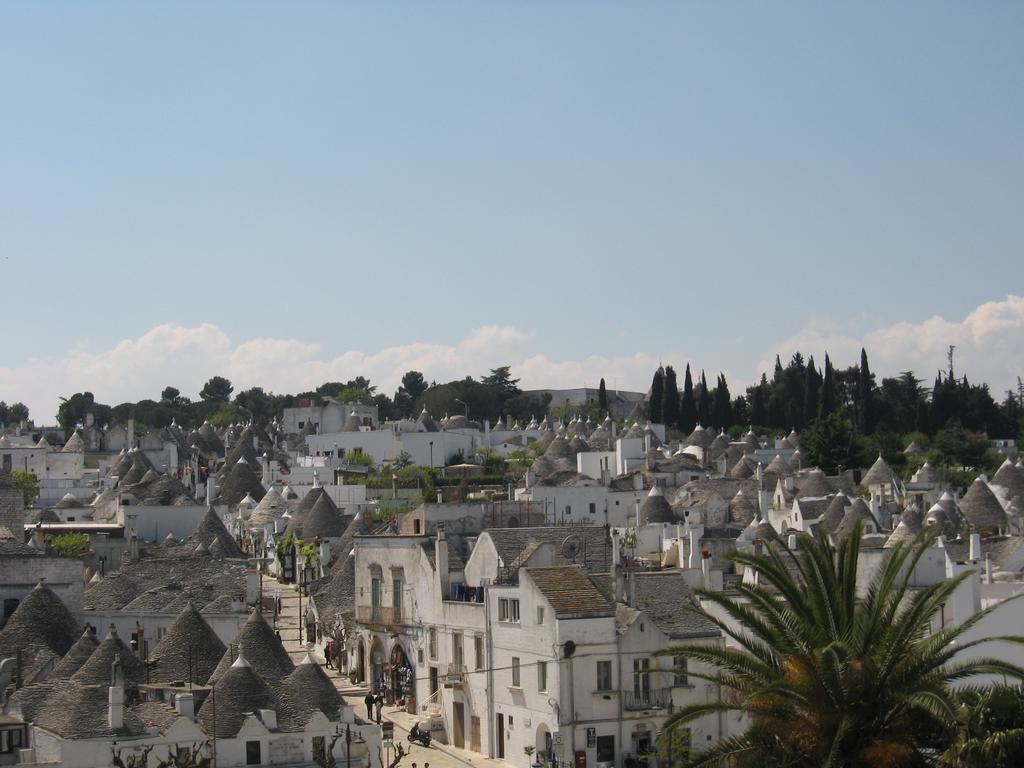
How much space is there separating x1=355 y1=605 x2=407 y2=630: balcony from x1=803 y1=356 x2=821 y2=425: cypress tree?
A: 75.3m

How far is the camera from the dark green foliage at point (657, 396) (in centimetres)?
12550

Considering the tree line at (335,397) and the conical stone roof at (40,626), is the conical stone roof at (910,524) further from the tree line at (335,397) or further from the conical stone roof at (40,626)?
the tree line at (335,397)

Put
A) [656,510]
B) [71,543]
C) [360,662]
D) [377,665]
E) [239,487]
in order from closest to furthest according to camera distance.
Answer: [377,665]
[360,662]
[71,543]
[656,510]
[239,487]

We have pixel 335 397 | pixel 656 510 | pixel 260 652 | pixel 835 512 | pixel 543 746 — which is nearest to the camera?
pixel 543 746

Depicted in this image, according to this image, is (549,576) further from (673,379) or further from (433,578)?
(673,379)

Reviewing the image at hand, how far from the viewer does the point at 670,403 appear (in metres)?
124

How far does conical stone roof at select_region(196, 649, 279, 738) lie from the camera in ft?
→ 108

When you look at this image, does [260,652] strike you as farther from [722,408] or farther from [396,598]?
[722,408]

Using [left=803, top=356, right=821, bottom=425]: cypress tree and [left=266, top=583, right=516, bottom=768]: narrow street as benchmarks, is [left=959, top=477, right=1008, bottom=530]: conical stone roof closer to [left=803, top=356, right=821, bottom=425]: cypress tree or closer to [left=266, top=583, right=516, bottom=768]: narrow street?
[left=266, top=583, right=516, bottom=768]: narrow street

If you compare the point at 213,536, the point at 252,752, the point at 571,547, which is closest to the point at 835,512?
the point at 213,536

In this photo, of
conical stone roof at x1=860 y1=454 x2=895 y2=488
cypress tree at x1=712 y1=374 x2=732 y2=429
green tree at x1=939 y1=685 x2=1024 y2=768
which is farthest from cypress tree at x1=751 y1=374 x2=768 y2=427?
green tree at x1=939 y1=685 x2=1024 y2=768

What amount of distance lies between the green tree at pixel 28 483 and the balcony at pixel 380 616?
137 feet

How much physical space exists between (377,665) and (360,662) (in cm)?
145

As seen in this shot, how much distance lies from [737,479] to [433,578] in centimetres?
4923
